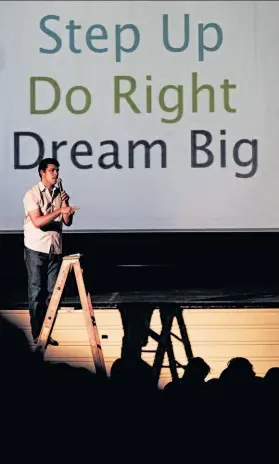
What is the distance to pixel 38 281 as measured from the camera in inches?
199

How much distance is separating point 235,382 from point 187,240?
281 cm

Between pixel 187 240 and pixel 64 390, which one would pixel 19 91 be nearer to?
pixel 187 240

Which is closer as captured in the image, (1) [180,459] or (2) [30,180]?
(1) [180,459]

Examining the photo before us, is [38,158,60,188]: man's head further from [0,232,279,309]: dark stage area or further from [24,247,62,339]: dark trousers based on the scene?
[0,232,279,309]: dark stage area

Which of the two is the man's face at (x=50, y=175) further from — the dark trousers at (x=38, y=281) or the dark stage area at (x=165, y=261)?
the dark stage area at (x=165, y=261)

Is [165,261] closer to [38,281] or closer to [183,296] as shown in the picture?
[183,296]

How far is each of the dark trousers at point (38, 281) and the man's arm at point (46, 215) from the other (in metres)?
0.21

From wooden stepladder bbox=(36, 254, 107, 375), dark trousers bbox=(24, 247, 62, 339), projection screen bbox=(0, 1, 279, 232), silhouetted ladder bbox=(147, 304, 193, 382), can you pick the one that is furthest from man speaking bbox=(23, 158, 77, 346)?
projection screen bbox=(0, 1, 279, 232)

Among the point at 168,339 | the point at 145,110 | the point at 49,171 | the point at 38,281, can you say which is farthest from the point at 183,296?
the point at 49,171

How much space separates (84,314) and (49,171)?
798 millimetres

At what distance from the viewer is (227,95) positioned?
7129 mm

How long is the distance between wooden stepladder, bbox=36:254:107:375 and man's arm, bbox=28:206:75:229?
8.9 inches

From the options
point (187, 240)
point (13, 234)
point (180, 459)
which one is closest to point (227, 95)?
point (187, 240)

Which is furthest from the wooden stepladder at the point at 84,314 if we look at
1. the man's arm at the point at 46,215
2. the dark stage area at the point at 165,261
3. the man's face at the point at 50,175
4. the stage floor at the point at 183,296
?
the dark stage area at the point at 165,261
